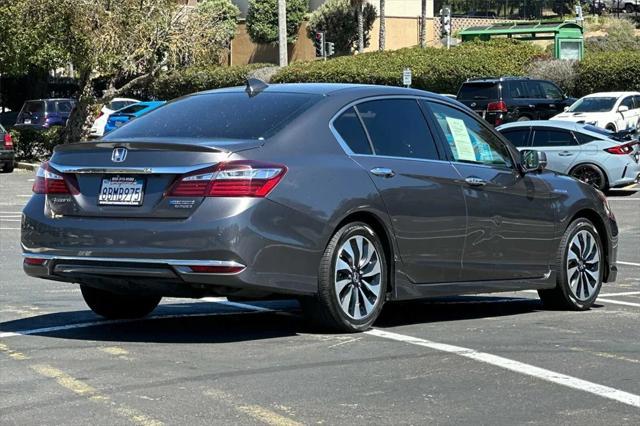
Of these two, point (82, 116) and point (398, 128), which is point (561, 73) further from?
point (398, 128)

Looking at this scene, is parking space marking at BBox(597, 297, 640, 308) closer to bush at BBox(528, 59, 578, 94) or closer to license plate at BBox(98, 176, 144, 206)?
license plate at BBox(98, 176, 144, 206)

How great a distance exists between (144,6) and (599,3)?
51.4m

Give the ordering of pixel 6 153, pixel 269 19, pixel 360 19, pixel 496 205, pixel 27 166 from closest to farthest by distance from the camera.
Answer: pixel 496 205
pixel 6 153
pixel 27 166
pixel 360 19
pixel 269 19

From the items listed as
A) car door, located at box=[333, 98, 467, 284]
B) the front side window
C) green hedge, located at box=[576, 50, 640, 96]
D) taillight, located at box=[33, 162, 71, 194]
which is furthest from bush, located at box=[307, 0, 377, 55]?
taillight, located at box=[33, 162, 71, 194]

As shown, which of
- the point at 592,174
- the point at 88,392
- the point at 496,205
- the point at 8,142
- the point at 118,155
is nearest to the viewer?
the point at 88,392

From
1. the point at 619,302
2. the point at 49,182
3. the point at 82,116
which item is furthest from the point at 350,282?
the point at 82,116

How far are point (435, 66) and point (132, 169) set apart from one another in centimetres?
3852

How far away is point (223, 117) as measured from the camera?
8266mm

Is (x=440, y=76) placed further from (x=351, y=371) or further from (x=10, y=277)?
(x=351, y=371)

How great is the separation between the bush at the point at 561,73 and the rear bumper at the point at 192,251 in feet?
121

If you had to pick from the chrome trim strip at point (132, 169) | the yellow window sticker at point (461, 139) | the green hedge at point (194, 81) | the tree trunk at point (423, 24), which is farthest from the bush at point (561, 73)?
the chrome trim strip at point (132, 169)

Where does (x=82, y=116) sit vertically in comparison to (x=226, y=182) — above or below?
below

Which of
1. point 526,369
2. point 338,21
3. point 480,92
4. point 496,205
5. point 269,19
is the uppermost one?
point 269,19

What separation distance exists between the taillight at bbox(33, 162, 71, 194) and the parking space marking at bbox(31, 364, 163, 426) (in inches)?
56.0
